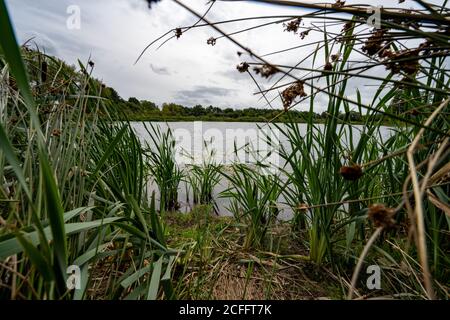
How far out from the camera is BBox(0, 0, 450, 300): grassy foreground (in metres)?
0.42

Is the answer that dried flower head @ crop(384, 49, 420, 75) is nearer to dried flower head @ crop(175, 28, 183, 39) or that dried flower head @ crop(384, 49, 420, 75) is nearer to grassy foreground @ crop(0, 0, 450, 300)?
grassy foreground @ crop(0, 0, 450, 300)

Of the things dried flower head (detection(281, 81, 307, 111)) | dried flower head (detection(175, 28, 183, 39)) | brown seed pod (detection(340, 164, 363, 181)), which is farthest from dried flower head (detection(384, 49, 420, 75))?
dried flower head (detection(175, 28, 183, 39))

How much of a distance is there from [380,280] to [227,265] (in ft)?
1.62

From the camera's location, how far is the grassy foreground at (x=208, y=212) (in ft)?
1.36

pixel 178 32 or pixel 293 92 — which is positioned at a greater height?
pixel 178 32

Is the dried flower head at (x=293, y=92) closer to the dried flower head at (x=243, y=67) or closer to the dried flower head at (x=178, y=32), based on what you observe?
the dried flower head at (x=243, y=67)

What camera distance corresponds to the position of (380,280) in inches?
30.3

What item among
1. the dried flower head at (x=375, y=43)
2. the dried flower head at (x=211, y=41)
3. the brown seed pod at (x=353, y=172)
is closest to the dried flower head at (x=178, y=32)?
the dried flower head at (x=211, y=41)

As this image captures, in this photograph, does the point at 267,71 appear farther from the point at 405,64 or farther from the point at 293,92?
the point at 405,64

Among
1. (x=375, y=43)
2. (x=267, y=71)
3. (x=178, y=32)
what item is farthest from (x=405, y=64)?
(x=178, y=32)

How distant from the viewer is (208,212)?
0.99 m
